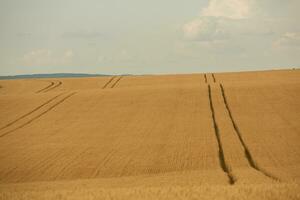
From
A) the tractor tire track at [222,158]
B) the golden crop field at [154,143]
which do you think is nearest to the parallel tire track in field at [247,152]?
the golden crop field at [154,143]

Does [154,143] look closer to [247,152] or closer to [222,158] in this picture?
[222,158]

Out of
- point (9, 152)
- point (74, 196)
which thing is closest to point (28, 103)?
point (9, 152)

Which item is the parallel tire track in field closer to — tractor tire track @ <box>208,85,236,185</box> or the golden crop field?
the golden crop field

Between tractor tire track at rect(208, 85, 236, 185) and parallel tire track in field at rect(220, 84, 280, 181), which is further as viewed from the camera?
parallel tire track in field at rect(220, 84, 280, 181)

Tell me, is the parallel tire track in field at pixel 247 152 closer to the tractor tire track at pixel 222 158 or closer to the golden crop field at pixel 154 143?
the golden crop field at pixel 154 143

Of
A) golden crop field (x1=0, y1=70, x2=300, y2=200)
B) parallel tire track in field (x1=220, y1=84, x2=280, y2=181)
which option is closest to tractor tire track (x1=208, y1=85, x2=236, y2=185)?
golden crop field (x1=0, y1=70, x2=300, y2=200)

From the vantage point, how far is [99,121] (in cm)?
4781

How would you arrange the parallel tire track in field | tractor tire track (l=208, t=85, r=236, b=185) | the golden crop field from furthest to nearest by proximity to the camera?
1. the parallel tire track in field
2. tractor tire track (l=208, t=85, r=236, b=185)
3. the golden crop field

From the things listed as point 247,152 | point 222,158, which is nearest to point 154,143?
point 222,158

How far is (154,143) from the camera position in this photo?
3775cm

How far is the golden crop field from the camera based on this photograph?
2278 cm

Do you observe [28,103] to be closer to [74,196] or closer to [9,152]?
[9,152]

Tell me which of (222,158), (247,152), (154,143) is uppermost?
(247,152)

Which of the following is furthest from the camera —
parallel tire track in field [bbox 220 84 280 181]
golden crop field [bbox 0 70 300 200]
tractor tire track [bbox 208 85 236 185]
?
parallel tire track in field [bbox 220 84 280 181]
